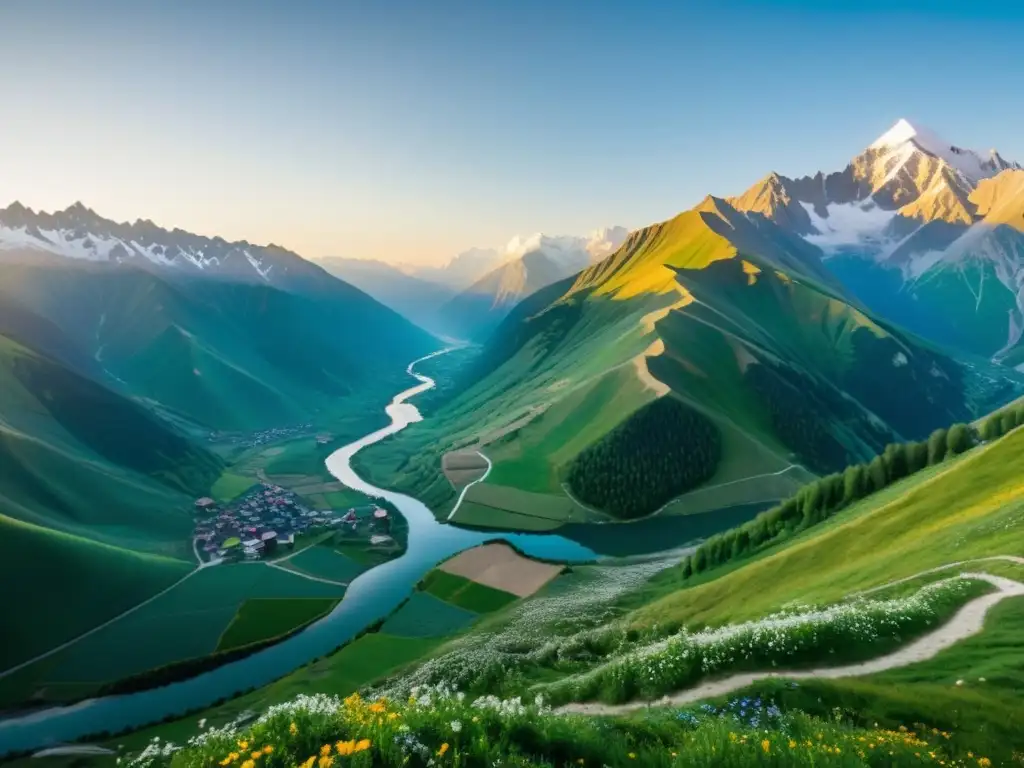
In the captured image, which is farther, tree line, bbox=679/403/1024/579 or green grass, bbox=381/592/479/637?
green grass, bbox=381/592/479/637

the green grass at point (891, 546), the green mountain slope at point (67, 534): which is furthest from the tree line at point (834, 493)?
the green mountain slope at point (67, 534)

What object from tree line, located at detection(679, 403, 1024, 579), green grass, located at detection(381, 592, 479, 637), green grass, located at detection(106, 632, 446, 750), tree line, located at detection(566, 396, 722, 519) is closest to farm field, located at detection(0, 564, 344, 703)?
green grass, located at detection(381, 592, 479, 637)

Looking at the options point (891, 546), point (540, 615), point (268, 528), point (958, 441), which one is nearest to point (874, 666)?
point (891, 546)

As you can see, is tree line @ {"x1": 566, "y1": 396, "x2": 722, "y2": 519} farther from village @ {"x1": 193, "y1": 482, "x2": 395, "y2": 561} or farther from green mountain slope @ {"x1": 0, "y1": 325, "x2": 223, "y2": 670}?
green mountain slope @ {"x1": 0, "y1": 325, "x2": 223, "y2": 670}

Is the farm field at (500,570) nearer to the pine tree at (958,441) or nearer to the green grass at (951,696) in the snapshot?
the pine tree at (958,441)

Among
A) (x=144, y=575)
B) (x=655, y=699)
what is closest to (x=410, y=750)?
(x=655, y=699)
